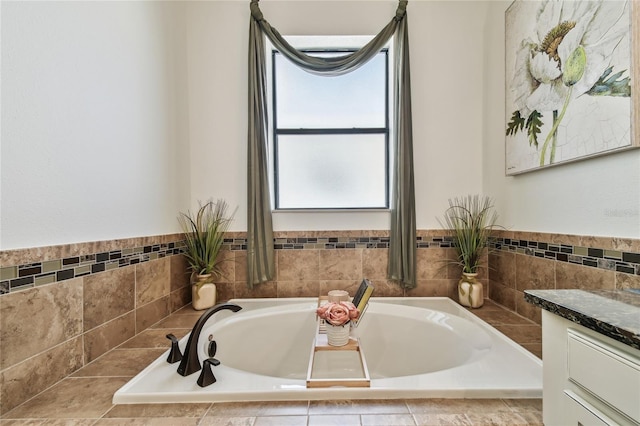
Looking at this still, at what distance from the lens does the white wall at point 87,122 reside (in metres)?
0.91

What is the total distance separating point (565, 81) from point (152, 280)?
7.66 feet

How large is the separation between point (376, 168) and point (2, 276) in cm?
202

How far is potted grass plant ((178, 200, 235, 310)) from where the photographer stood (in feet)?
5.98

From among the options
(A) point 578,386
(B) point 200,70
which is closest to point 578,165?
(A) point 578,386

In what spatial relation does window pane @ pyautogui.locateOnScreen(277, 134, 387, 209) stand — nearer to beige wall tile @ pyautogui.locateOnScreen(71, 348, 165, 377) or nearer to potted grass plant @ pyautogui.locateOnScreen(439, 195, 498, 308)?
potted grass plant @ pyautogui.locateOnScreen(439, 195, 498, 308)

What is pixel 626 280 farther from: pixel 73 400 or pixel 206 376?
pixel 73 400

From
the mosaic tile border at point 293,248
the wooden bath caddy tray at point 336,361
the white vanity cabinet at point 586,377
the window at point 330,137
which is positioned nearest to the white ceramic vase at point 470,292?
the mosaic tile border at point 293,248

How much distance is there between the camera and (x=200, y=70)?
2008 millimetres

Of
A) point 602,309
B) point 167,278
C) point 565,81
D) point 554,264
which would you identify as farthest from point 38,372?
point 565,81

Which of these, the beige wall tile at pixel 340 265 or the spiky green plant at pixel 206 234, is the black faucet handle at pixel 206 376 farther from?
the beige wall tile at pixel 340 265

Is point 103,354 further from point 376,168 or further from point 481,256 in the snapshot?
point 481,256

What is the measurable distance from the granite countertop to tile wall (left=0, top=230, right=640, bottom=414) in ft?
1.54

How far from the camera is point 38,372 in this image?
0.95 m

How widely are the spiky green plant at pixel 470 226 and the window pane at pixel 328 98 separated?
86cm
